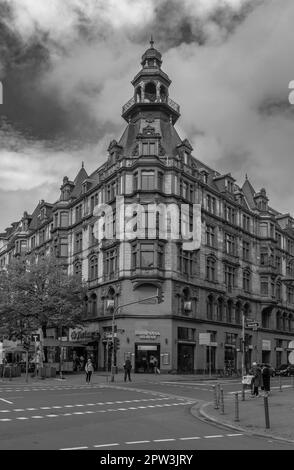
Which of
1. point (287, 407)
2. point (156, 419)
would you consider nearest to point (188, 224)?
point (287, 407)

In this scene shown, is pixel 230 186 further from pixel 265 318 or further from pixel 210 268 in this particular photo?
pixel 265 318

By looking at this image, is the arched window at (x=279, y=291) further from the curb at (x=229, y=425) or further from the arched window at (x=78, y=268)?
the curb at (x=229, y=425)

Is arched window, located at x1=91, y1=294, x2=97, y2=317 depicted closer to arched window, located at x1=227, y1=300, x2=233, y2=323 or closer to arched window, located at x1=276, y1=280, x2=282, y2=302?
arched window, located at x1=227, y1=300, x2=233, y2=323

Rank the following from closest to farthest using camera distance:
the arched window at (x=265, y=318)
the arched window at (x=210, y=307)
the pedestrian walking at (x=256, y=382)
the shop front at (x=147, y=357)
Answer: the pedestrian walking at (x=256, y=382) < the shop front at (x=147, y=357) < the arched window at (x=210, y=307) < the arched window at (x=265, y=318)

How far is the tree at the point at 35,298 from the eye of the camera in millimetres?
49781

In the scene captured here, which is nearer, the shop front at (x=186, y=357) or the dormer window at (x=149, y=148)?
the shop front at (x=186, y=357)

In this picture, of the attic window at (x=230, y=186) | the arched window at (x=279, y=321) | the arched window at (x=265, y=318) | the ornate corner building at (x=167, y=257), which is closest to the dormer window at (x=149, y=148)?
the ornate corner building at (x=167, y=257)

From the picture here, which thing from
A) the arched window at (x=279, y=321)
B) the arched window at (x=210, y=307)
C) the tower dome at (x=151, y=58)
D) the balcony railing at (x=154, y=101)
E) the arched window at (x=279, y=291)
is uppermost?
the tower dome at (x=151, y=58)

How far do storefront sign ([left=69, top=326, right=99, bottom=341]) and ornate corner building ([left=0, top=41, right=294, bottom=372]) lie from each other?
0.12m

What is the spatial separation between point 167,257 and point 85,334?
1287 cm

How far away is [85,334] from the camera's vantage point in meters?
58.6

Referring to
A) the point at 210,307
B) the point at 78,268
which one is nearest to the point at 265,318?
the point at 210,307

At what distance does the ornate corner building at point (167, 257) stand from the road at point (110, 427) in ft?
90.5
